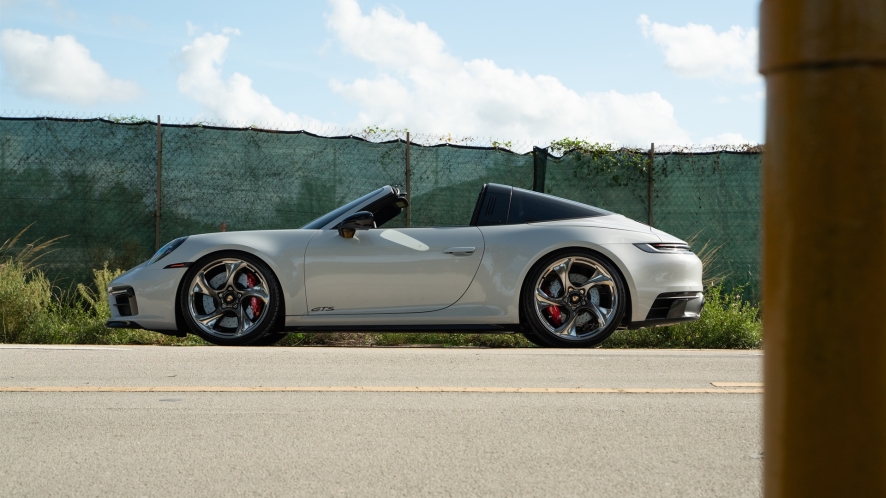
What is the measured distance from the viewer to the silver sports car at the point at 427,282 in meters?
7.07

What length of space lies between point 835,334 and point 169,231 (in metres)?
10.4

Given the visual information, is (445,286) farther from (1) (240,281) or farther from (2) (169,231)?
(2) (169,231)

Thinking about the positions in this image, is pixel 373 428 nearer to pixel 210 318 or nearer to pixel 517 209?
pixel 210 318

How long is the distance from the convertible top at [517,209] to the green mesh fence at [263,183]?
355 cm

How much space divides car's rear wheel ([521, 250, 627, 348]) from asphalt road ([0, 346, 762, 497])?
→ 945 mm

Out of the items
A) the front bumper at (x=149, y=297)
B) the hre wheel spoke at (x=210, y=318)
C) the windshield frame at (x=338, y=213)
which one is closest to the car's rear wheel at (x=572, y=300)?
the windshield frame at (x=338, y=213)

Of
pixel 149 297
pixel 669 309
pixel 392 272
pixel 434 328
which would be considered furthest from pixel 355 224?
pixel 669 309

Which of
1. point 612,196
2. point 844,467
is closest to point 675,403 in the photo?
point 844,467

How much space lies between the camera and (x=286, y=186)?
10.9 metres

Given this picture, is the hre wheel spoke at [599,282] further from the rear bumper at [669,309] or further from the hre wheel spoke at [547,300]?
the rear bumper at [669,309]

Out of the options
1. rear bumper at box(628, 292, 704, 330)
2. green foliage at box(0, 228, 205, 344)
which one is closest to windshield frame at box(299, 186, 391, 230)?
green foliage at box(0, 228, 205, 344)

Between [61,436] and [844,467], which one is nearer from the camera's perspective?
[844,467]

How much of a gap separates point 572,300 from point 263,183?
16.6 ft

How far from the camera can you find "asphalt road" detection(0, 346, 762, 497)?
3.10 m
